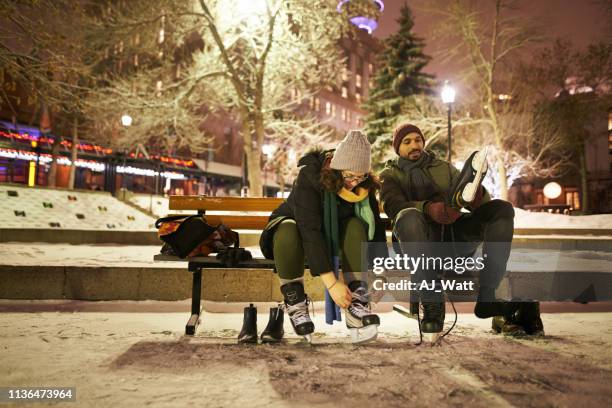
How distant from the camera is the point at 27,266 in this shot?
14.5 ft

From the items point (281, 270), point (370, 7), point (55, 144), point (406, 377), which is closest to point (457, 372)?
point (406, 377)

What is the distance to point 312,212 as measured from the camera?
286 cm

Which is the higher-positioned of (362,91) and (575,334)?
(362,91)

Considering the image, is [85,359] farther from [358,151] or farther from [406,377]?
[358,151]

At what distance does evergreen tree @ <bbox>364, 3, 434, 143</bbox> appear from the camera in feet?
91.8

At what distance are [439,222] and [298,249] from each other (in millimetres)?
955

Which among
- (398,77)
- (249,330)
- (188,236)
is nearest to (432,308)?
(249,330)

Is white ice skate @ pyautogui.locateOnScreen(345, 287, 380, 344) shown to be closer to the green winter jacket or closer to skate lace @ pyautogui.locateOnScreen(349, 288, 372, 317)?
skate lace @ pyautogui.locateOnScreen(349, 288, 372, 317)

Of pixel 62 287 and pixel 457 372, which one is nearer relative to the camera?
pixel 457 372

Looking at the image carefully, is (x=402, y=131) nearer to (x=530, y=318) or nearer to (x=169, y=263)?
(x=530, y=318)

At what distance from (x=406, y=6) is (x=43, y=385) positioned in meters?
31.3

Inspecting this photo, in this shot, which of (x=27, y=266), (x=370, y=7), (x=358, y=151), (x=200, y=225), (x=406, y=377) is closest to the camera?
(x=406, y=377)

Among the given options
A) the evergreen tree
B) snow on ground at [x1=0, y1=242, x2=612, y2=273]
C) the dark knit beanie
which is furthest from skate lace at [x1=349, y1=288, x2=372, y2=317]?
the evergreen tree

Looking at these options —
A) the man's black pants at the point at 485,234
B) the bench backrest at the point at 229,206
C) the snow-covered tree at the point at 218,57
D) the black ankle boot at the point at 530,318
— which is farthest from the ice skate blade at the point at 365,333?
the snow-covered tree at the point at 218,57
